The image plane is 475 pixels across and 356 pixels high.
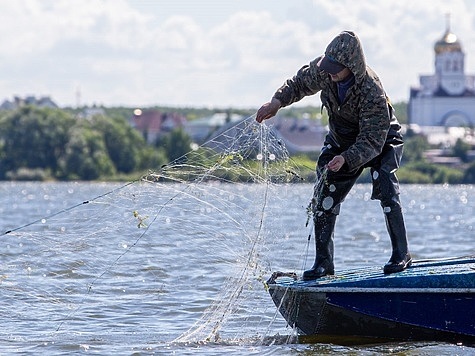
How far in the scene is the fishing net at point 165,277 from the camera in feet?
37.2

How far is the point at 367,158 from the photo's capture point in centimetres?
1067

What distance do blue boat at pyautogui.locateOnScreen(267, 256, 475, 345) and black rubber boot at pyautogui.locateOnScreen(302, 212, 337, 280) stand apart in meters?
0.12

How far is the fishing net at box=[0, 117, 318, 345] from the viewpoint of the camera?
1133 cm

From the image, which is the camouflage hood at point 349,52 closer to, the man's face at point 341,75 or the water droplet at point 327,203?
the man's face at point 341,75

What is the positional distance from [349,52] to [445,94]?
15846 cm

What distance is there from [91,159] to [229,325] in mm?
93670

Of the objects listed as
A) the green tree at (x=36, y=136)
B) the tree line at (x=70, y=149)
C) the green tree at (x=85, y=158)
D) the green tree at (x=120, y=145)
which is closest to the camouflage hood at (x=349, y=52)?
the tree line at (x=70, y=149)

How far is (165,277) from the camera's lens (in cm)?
1551

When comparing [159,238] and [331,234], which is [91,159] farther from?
[331,234]

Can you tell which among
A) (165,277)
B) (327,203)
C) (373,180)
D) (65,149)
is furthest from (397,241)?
(65,149)

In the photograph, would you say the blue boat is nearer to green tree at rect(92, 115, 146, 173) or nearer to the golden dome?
green tree at rect(92, 115, 146, 173)

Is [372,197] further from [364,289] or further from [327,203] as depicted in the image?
[364,289]

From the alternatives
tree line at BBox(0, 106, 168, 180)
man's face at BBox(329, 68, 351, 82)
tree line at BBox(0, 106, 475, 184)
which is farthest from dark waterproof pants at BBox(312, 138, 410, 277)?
tree line at BBox(0, 106, 168, 180)

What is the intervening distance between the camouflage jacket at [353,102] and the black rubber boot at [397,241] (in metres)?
0.58
